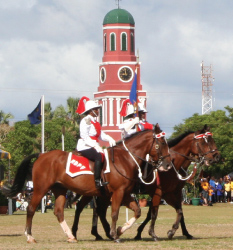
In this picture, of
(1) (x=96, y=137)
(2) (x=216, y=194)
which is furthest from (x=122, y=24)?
(1) (x=96, y=137)

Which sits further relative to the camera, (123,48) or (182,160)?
(123,48)

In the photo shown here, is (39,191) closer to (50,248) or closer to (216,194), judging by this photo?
(50,248)

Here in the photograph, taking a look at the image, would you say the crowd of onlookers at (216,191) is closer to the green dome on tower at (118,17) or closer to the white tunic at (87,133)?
the white tunic at (87,133)

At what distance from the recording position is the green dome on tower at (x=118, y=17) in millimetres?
132000

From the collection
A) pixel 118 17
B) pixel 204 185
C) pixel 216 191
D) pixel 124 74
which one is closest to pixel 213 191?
pixel 216 191

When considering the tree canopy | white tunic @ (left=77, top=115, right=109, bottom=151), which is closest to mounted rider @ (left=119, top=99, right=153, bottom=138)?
white tunic @ (left=77, top=115, right=109, bottom=151)

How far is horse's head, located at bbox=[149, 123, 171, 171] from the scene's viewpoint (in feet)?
66.9

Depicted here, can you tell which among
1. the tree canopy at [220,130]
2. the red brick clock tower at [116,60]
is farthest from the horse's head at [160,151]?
the red brick clock tower at [116,60]

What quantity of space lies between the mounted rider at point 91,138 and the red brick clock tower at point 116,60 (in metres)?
108

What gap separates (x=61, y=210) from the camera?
67.8 feet

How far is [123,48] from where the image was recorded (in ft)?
436

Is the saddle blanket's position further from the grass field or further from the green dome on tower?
the green dome on tower

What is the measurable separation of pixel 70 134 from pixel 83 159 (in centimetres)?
7173

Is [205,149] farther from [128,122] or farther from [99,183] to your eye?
[99,183]
